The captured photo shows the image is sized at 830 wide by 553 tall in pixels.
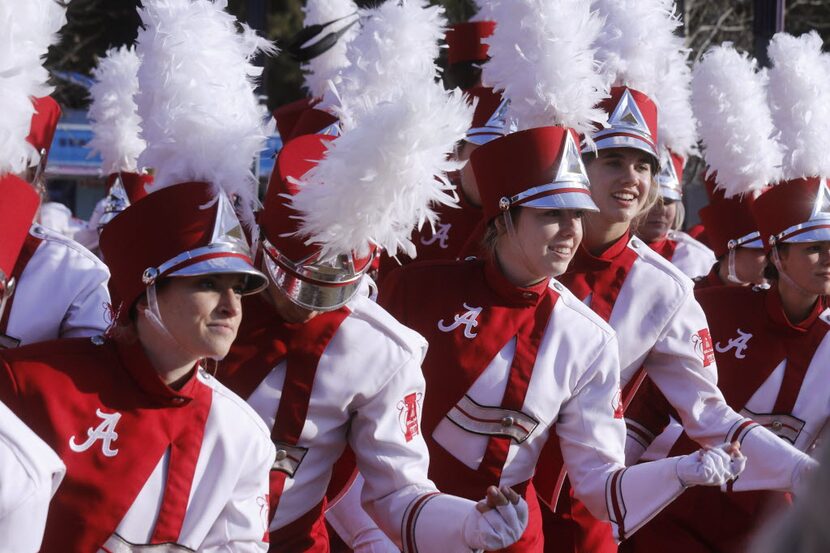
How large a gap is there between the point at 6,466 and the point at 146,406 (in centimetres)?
56

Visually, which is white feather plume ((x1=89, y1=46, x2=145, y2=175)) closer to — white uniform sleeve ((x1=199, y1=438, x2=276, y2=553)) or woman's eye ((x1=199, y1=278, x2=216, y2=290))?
woman's eye ((x1=199, y1=278, x2=216, y2=290))

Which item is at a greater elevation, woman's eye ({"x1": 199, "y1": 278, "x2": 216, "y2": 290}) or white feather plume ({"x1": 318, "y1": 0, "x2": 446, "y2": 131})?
white feather plume ({"x1": 318, "y1": 0, "x2": 446, "y2": 131})

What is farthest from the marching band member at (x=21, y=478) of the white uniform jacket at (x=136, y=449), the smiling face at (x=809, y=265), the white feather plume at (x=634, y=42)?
the smiling face at (x=809, y=265)

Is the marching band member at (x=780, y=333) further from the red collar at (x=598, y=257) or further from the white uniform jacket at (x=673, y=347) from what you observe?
the red collar at (x=598, y=257)

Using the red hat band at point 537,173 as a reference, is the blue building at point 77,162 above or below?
below

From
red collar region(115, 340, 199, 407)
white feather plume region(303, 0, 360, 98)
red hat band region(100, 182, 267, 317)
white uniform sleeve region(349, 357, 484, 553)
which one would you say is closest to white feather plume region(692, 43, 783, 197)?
white feather plume region(303, 0, 360, 98)

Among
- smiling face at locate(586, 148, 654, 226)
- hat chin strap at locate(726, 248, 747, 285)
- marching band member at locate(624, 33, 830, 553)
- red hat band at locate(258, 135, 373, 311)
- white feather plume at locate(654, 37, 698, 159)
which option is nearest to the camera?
red hat band at locate(258, 135, 373, 311)

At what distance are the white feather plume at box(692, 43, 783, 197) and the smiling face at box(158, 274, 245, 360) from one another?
3.74 metres

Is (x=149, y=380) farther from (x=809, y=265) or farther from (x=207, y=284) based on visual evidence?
(x=809, y=265)

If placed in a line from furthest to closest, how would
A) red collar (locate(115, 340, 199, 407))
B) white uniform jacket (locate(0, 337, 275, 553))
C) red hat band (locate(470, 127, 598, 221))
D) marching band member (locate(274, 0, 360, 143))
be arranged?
marching band member (locate(274, 0, 360, 143))
red hat band (locate(470, 127, 598, 221))
red collar (locate(115, 340, 199, 407))
white uniform jacket (locate(0, 337, 275, 553))

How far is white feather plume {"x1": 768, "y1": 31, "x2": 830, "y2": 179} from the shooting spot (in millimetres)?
6090

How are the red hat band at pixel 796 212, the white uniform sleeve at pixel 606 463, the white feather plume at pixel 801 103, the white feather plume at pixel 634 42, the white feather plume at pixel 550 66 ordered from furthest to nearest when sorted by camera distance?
the white feather plume at pixel 801 103
the red hat band at pixel 796 212
the white feather plume at pixel 634 42
the white feather plume at pixel 550 66
the white uniform sleeve at pixel 606 463

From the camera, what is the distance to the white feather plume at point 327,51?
317 inches

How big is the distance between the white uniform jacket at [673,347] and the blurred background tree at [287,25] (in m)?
9.45
